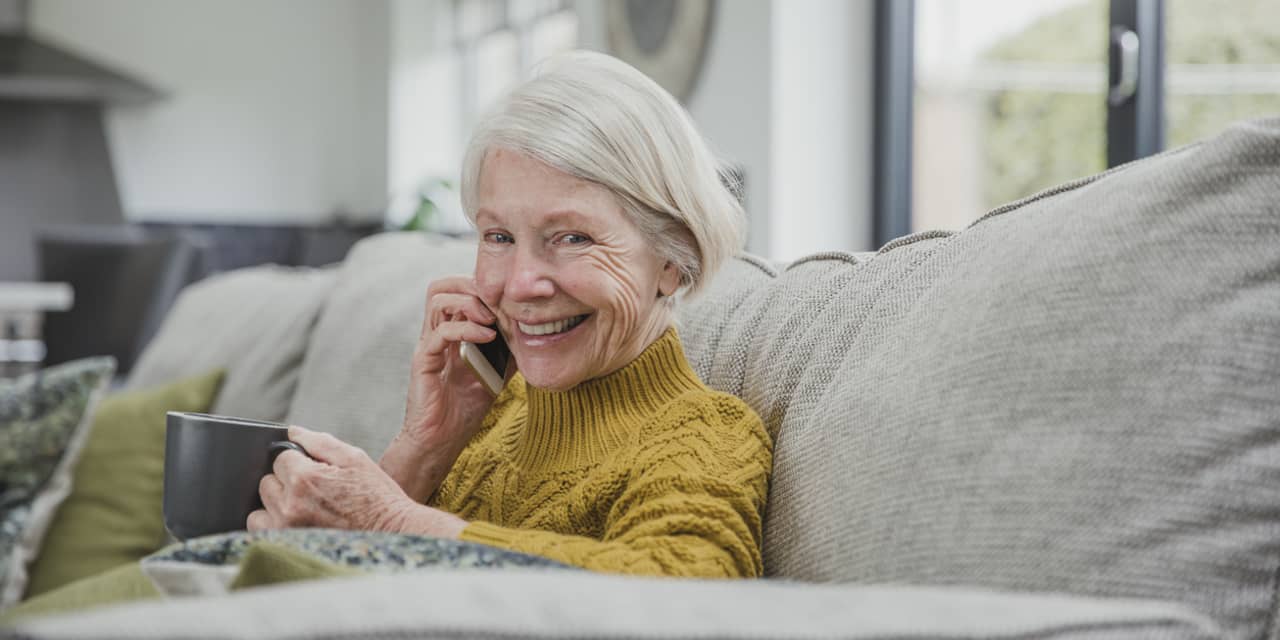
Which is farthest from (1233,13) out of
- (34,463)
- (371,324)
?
(34,463)

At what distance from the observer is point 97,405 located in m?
1.80

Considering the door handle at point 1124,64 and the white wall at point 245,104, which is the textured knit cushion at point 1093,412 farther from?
the white wall at point 245,104

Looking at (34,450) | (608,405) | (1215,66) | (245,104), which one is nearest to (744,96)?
(1215,66)

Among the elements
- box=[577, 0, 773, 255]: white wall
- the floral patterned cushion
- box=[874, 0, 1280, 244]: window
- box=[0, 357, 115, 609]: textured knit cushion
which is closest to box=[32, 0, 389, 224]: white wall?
box=[577, 0, 773, 255]: white wall

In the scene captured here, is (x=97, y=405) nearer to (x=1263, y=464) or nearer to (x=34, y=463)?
(x=34, y=463)

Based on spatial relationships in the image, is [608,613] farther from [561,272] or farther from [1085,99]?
[1085,99]

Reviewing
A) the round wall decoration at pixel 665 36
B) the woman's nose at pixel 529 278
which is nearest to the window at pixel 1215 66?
the round wall decoration at pixel 665 36

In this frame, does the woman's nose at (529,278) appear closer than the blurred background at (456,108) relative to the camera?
Yes

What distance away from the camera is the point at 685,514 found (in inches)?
35.1

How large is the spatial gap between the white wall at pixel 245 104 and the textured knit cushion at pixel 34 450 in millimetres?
6373

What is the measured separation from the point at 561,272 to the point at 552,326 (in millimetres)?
57

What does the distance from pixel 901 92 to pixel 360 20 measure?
5.24 m

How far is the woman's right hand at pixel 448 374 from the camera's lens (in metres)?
1.18

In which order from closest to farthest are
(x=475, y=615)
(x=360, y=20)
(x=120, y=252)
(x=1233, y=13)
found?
(x=475, y=615)
(x=1233, y=13)
(x=120, y=252)
(x=360, y=20)
